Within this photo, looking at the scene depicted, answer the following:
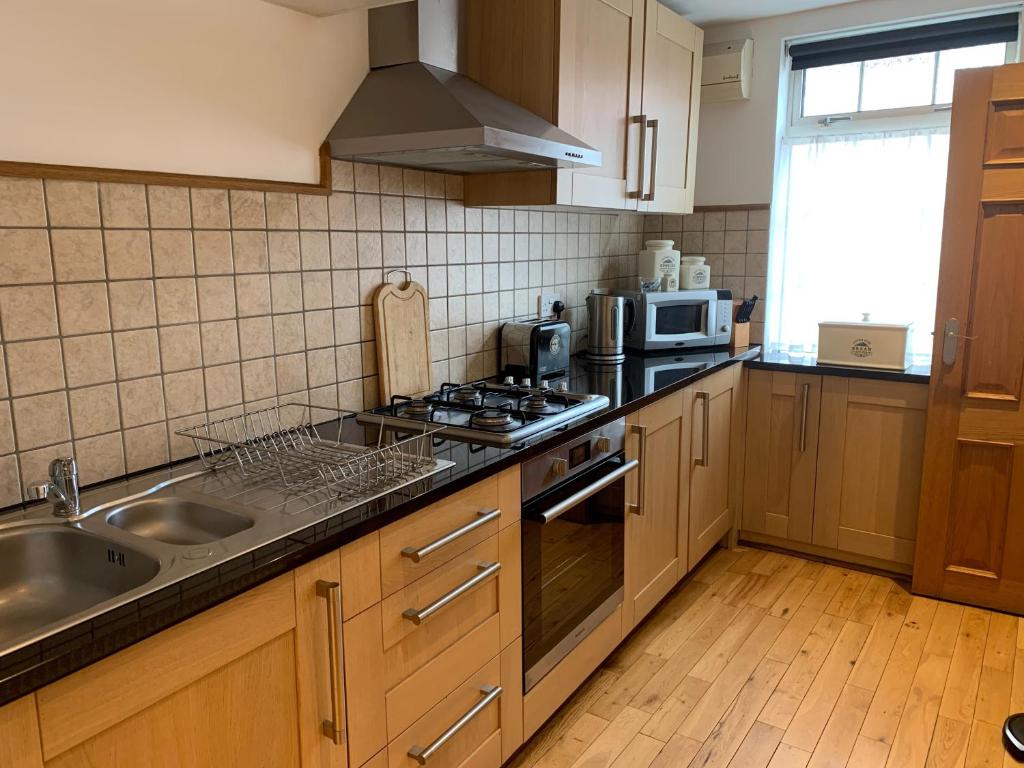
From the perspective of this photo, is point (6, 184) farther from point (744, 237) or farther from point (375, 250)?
point (744, 237)

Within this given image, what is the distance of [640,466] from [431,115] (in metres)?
1.22

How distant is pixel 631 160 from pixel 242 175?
143 centimetres

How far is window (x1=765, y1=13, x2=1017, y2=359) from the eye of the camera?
3.20 m

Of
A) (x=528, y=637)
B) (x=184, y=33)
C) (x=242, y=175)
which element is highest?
(x=184, y=33)

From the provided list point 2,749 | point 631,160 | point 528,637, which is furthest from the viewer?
point 631,160

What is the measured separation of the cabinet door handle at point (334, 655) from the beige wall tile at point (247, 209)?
933 millimetres

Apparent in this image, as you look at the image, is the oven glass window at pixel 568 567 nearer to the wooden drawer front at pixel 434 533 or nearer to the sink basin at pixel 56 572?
the wooden drawer front at pixel 434 533

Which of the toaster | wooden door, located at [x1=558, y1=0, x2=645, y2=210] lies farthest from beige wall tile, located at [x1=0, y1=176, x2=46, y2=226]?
the toaster

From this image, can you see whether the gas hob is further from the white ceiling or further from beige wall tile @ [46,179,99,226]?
the white ceiling

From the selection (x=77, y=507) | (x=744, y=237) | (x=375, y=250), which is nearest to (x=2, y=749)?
(x=77, y=507)

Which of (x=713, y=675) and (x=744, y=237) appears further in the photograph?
(x=744, y=237)

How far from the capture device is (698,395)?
2807mm

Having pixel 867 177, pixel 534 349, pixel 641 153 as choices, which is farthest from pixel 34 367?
pixel 867 177

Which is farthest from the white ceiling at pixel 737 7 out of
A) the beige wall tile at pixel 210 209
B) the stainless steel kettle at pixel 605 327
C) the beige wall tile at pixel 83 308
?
the beige wall tile at pixel 83 308
